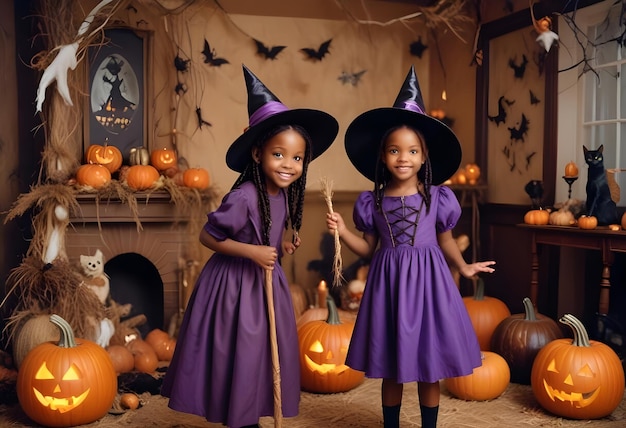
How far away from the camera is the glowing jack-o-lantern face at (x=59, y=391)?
365 cm

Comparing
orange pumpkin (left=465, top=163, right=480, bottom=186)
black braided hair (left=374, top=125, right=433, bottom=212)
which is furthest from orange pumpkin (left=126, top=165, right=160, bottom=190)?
orange pumpkin (left=465, top=163, right=480, bottom=186)

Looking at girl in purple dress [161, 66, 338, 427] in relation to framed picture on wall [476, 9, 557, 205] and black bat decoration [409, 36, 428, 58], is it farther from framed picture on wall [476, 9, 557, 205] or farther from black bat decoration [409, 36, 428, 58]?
black bat decoration [409, 36, 428, 58]

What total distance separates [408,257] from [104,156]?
117 inches

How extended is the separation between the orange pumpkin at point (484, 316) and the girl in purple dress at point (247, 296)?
7.15 ft

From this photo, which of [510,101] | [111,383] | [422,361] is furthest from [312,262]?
[422,361]

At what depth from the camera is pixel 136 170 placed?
5.21 metres

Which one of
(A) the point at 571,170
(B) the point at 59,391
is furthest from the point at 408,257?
(A) the point at 571,170

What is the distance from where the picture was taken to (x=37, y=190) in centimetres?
481

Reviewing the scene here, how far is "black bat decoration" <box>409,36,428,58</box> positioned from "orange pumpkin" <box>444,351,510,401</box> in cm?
336

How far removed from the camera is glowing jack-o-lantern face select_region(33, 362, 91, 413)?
3646 millimetres

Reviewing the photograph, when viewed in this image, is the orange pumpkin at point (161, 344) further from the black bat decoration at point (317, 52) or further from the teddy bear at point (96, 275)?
the black bat decoration at point (317, 52)

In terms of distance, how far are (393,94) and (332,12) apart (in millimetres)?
964

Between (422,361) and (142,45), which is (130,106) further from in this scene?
(422,361)

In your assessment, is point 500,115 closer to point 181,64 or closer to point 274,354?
point 181,64
